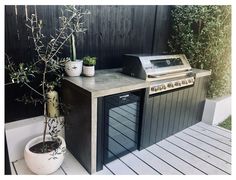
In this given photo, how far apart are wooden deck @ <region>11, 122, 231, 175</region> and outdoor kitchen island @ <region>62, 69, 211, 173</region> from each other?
3.9 inches

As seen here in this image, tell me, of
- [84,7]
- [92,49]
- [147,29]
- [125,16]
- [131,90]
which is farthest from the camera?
[147,29]

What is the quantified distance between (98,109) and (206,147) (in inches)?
61.1

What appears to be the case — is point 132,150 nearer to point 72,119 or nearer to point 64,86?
point 72,119

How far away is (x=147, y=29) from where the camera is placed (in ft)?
9.87

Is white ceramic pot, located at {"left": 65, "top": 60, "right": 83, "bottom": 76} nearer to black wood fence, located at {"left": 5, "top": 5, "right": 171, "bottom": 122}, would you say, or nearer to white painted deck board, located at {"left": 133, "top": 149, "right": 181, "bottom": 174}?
black wood fence, located at {"left": 5, "top": 5, "right": 171, "bottom": 122}

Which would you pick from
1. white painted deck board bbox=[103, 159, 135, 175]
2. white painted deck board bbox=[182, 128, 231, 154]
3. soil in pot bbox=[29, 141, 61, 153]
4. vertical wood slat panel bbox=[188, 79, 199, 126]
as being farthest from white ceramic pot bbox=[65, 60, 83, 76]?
white painted deck board bbox=[182, 128, 231, 154]

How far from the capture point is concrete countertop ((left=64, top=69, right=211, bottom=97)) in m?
1.77

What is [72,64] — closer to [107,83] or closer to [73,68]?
[73,68]

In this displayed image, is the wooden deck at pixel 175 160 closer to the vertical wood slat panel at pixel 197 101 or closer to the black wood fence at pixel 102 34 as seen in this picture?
the vertical wood slat panel at pixel 197 101

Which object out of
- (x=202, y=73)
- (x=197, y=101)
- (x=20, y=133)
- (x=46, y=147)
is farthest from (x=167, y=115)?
(x=20, y=133)

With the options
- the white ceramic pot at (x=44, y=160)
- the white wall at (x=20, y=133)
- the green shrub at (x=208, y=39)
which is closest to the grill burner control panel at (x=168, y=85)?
the green shrub at (x=208, y=39)

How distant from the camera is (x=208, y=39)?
9.43 ft

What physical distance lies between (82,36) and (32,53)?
599mm
